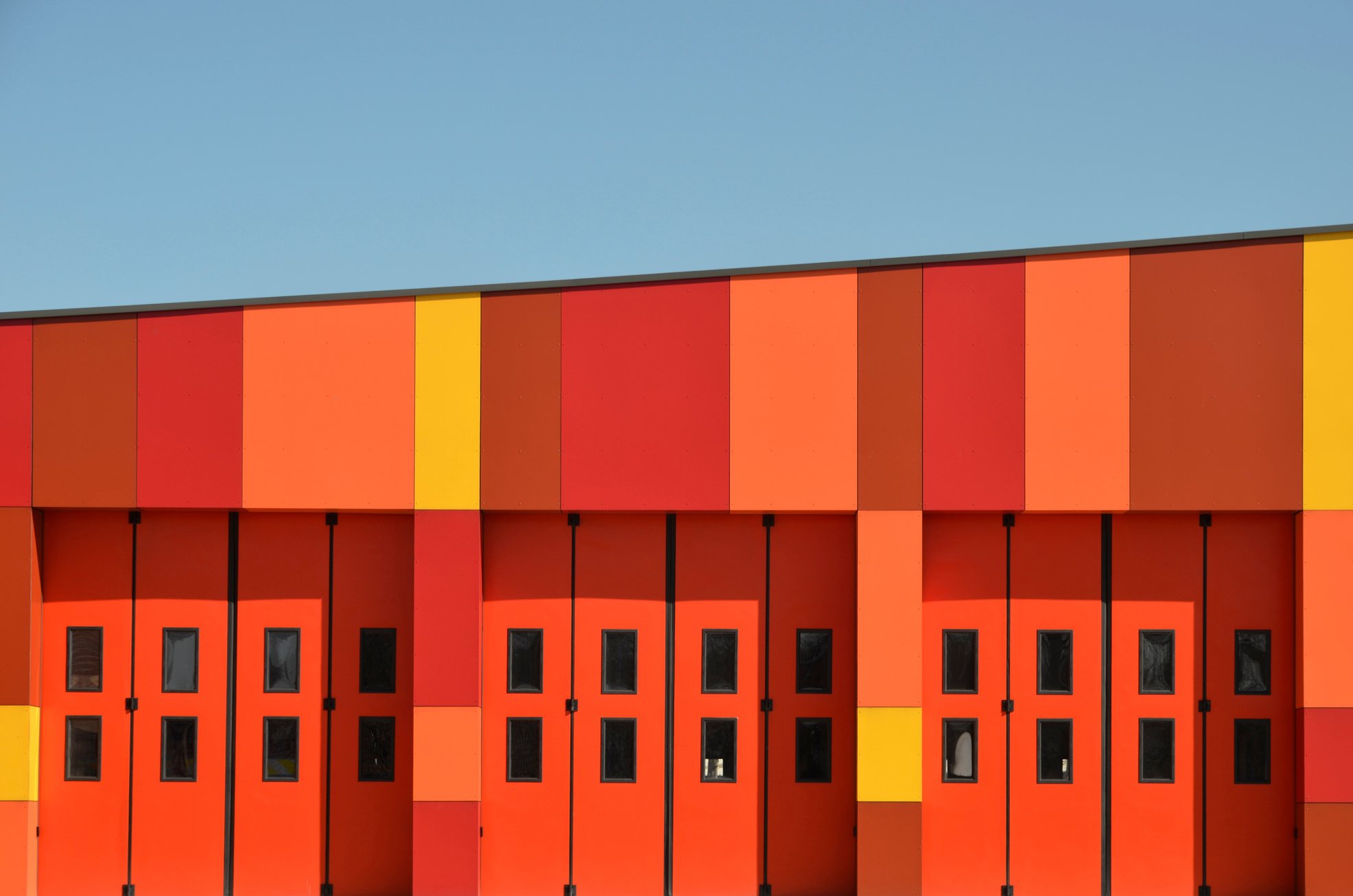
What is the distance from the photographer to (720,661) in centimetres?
1266

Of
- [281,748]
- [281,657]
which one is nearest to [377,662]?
[281,657]

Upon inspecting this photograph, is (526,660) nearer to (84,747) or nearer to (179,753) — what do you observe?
(179,753)

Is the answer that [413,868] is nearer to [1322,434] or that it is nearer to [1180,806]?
[1180,806]

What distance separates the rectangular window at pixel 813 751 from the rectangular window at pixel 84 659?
7.72 metres

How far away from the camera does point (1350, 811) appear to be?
38.4 feet

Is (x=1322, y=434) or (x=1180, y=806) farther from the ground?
(x=1322, y=434)

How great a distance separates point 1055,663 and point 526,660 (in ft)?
18.7

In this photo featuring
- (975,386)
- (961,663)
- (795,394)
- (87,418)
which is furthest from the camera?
(87,418)

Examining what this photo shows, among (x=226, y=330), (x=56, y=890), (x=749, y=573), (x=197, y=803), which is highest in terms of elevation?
(x=226, y=330)

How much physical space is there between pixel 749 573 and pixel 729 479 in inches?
44.3

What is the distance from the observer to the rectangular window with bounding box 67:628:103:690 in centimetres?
1289

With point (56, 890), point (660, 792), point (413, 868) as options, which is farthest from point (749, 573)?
point (56, 890)

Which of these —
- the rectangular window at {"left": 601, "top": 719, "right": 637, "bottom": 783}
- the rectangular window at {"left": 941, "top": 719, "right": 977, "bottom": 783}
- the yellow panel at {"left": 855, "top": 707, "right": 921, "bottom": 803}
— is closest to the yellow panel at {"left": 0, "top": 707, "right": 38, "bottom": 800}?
the rectangular window at {"left": 601, "top": 719, "right": 637, "bottom": 783}

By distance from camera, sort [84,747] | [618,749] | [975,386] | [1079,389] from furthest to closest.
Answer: [84,747] < [618,749] < [975,386] < [1079,389]
